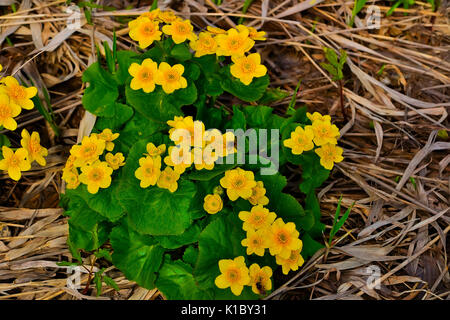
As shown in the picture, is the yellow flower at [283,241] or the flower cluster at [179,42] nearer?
the yellow flower at [283,241]

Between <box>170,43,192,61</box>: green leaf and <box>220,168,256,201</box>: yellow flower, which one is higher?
<box>170,43,192,61</box>: green leaf

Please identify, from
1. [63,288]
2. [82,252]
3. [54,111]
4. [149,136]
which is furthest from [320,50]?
[63,288]

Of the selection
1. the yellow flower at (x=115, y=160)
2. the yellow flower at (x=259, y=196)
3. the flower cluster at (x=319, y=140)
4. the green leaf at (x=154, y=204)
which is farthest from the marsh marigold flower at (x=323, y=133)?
the yellow flower at (x=115, y=160)

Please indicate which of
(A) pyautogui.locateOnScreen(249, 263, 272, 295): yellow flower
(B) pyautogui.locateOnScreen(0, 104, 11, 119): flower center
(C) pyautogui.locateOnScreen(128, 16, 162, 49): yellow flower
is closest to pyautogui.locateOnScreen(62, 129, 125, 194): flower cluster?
(B) pyautogui.locateOnScreen(0, 104, 11, 119): flower center

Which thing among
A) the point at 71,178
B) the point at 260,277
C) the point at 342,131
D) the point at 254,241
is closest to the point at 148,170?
the point at 71,178

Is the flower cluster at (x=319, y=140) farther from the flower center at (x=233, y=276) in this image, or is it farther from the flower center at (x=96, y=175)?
the flower center at (x=96, y=175)

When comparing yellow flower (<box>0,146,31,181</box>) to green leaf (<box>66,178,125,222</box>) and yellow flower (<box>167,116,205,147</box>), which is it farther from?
yellow flower (<box>167,116,205,147</box>)
